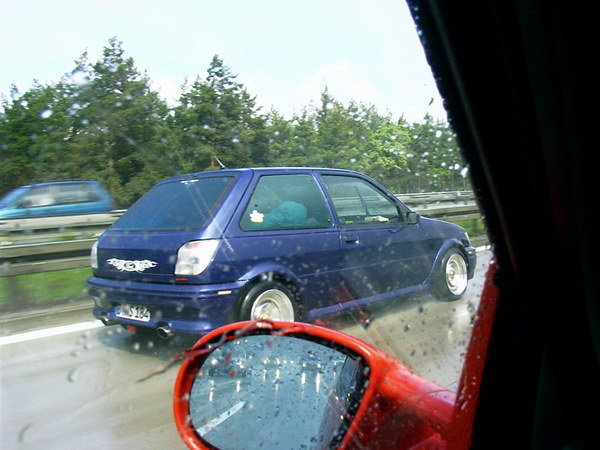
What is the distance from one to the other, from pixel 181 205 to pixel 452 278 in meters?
2.53

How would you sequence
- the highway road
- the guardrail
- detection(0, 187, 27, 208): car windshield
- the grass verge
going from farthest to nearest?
the grass verge < the guardrail < detection(0, 187, 27, 208): car windshield < the highway road

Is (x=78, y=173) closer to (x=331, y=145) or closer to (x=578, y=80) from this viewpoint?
(x=331, y=145)

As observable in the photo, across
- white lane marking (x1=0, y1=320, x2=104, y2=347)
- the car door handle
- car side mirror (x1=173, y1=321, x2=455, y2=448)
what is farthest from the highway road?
the car door handle

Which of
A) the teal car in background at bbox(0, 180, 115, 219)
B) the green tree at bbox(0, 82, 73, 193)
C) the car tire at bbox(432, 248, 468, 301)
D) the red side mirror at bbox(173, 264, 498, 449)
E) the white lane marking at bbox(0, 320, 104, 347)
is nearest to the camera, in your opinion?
the red side mirror at bbox(173, 264, 498, 449)

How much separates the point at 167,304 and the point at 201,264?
0.36 meters

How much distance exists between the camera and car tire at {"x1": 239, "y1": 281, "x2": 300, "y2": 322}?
3.25m

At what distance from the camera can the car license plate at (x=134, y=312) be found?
3722mm

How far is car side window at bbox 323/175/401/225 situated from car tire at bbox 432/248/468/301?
2.17 feet

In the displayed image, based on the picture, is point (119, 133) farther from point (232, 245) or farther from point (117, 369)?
point (117, 369)

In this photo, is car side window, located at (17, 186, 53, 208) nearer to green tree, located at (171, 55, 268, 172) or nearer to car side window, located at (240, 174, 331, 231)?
car side window, located at (240, 174, 331, 231)

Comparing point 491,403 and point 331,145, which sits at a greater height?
point 331,145

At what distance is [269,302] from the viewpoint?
3404 mm

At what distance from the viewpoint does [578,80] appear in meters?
0.87

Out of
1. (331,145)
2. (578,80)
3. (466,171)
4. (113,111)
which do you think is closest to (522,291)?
(466,171)
